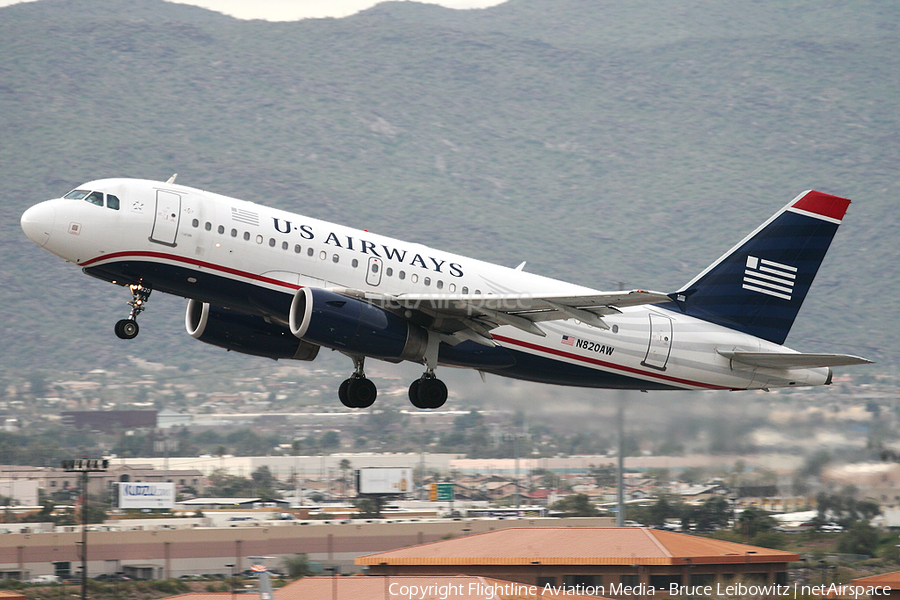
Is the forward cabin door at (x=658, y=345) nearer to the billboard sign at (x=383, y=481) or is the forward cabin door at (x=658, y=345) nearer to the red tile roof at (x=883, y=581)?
the red tile roof at (x=883, y=581)

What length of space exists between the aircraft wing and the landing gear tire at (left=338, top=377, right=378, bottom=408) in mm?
3448

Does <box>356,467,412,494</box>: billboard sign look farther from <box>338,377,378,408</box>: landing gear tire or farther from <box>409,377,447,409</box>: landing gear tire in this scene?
<box>409,377,447,409</box>: landing gear tire

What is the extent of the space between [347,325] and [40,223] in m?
8.20

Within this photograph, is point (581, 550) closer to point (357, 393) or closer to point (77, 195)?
point (357, 393)

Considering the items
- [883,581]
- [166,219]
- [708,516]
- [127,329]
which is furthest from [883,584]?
[166,219]

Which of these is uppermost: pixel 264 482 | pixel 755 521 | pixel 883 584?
pixel 264 482

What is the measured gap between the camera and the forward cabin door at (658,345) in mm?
31078

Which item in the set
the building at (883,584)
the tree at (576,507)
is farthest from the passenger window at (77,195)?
the tree at (576,507)

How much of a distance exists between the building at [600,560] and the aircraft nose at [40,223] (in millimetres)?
23498

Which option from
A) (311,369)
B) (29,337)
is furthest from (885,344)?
(29,337)

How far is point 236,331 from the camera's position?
31.0 metres

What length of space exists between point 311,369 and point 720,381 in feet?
261

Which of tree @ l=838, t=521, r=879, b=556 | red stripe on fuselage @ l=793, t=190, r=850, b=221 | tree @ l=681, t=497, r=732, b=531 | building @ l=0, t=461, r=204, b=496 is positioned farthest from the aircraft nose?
building @ l=0, t=461, r=204, b=496

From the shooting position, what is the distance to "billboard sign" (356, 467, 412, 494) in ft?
226
